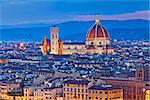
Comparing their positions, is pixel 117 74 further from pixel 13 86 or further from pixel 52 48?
pixel 52 48

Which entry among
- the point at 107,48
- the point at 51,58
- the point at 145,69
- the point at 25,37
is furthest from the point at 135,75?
the point at 25,37

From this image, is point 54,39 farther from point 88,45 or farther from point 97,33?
point 97,33

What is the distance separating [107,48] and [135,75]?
63.1 feet

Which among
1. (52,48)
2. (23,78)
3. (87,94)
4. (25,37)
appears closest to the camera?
(87,94)

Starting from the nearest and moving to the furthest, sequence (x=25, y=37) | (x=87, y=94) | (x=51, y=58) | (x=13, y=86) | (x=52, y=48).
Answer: (x=87, y=94), (x=13, y=86), (x=51, y=58), (x=52, y=48), (x=25, y=37)

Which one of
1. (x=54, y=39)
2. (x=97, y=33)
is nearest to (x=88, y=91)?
(x=97, y=33)

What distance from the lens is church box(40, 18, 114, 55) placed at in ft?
134

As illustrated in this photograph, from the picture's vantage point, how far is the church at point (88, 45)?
40.9 meters

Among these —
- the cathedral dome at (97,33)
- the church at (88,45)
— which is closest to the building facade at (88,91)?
the church at (88,45)

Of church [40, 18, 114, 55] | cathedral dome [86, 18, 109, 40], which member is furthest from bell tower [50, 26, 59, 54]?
cathedral dome [86, 18, 109, 40]

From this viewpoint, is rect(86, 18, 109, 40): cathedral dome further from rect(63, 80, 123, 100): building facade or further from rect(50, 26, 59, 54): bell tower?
rect(63, 80, 123, 100): building facade

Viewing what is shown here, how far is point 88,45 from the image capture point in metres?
41.7

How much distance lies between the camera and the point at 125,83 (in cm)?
2091

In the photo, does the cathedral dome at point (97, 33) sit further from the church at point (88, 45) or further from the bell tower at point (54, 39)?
the bell tower at point (54, 39)
